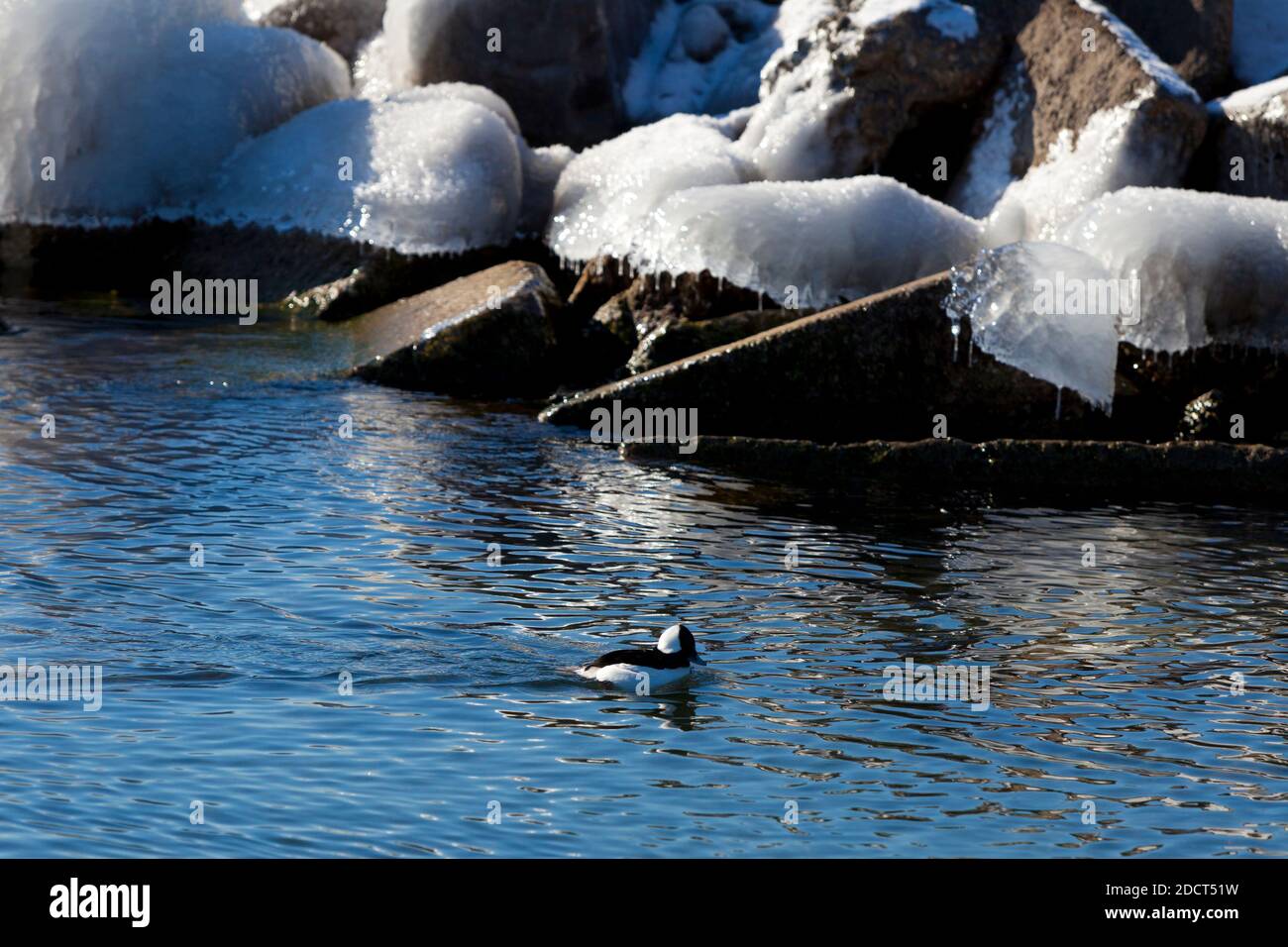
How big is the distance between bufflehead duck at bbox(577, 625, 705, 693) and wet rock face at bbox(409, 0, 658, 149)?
16.1m

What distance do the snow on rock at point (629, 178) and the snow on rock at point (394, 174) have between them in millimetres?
831

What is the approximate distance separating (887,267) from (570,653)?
9665 mm

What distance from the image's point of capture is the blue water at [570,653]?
7.25 m

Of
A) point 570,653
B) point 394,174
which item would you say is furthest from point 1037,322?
point 394,174

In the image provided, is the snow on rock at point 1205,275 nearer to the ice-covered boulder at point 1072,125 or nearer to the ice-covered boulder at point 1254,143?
the ice-covered boulder at point 1254,143

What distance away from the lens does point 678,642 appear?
904 cm

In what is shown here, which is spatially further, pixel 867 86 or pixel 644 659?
pixel 867 86

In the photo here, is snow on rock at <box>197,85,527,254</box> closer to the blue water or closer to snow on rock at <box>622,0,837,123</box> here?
snow on rock at <box>622,0,837,123</box>

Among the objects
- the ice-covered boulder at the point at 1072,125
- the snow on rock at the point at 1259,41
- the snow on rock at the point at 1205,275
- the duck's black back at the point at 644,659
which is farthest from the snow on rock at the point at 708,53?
the duck's black back at the point at 644,659

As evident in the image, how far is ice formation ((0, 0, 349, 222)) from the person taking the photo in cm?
2328

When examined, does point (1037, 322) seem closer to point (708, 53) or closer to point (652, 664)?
point (652, 664)

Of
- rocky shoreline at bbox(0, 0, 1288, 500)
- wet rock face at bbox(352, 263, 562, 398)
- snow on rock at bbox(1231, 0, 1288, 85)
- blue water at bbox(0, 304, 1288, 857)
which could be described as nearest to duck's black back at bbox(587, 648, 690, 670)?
blue water at bbox(0, 304, 1288, 857)

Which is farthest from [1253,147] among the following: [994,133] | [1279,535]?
[1279,535]
